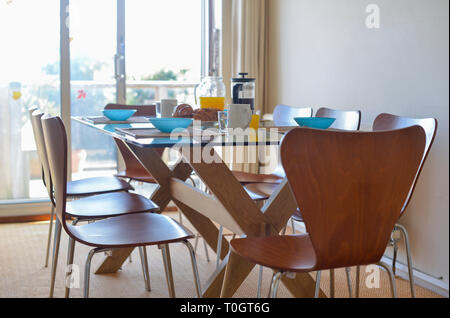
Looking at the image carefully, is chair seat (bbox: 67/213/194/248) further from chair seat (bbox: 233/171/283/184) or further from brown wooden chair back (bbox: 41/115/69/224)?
chair seat (bbox: 233/171/283/184)

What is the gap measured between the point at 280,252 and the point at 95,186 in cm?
164

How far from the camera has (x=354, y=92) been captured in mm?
3467

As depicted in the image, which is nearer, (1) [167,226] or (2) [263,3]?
(1) [167,226]

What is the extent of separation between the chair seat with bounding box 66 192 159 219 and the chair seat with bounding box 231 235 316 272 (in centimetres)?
79

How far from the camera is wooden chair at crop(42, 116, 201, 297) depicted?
190cm

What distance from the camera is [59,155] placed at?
75.8 inches

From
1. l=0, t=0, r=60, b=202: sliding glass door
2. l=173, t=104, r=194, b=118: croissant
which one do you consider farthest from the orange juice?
l=0, t=0, r=60, b=202: sliding glass door

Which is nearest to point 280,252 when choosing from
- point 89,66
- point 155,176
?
point 155,176

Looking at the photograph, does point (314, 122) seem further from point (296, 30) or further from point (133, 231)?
point (296, 30)

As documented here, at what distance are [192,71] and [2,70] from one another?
1581mm

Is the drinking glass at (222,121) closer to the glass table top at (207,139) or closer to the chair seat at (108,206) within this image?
the glass table top at (207,139)

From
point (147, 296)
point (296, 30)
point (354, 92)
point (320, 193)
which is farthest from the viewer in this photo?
point (296, 30)

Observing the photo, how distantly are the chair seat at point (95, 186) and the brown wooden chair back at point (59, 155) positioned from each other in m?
0.85
